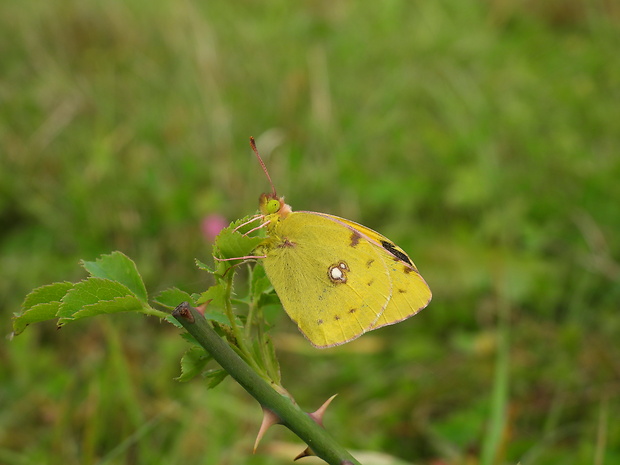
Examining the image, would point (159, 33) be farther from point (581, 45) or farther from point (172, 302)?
point (172, 302)

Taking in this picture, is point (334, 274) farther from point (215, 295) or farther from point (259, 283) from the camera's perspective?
point (215, 295)

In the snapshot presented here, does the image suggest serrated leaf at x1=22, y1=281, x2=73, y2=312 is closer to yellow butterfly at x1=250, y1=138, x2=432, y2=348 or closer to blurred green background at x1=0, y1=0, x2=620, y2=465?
blurred green background at x1=0, y1=0, x2=620, y2=465

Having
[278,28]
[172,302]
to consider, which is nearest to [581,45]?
[278,28]

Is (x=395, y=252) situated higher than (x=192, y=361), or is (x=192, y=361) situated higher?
(x=192, y=361)

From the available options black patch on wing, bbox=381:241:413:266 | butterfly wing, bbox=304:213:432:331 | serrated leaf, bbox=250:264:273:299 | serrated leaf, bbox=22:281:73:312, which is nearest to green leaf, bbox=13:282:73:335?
serrated leaf, bbox=22:281:73:312

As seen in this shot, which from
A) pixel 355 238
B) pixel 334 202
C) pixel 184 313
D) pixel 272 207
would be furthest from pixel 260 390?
pixel 334 202

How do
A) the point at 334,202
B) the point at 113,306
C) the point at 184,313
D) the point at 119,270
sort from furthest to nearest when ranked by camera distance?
1. the point at 334,202
2. the point at 119,270
3. the point at 113,306
4. the point at 184,313
